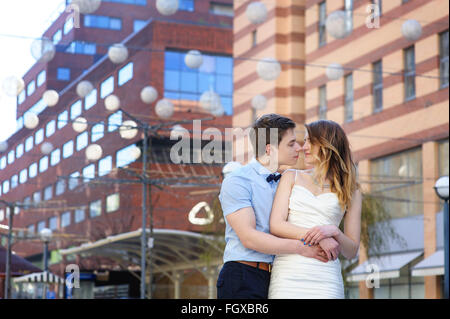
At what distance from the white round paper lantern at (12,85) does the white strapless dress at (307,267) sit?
7.06 meters

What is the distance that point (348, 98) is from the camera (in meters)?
32.7

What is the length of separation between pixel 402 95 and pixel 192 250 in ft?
38.2

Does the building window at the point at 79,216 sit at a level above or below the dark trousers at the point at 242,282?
above

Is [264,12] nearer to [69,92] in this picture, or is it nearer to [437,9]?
[69,92]

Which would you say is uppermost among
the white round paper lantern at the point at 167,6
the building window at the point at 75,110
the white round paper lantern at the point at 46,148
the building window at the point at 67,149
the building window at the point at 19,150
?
the white round paper lantern at the point at 167,6

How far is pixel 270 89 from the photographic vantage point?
38.1m

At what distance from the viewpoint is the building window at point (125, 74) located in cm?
3578

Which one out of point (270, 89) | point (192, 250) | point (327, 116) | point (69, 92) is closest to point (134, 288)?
point (192, 250)

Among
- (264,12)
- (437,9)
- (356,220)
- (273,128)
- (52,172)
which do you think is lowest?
(356,220)

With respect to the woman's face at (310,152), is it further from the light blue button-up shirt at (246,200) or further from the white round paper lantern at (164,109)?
the white round paper lantern at (164,109)

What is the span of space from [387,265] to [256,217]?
2646 cm

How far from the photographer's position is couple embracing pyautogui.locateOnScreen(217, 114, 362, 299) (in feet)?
12.6

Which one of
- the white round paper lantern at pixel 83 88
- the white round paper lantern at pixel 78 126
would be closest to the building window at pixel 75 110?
the white round paper lantern at pixel 83 88

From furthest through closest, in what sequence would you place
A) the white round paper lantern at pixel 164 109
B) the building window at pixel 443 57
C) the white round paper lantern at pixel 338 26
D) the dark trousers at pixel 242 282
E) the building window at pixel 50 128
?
the building window at pixel 443 57 → the white round paper lantern at pixel 164 109 → the building window at pixel 50 128 → the white round paper lantern at pixel 338 26 → the dark trousers at pixel 242 282
